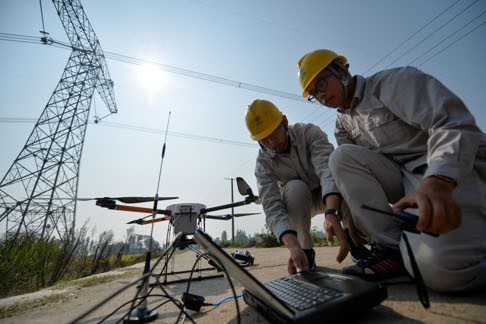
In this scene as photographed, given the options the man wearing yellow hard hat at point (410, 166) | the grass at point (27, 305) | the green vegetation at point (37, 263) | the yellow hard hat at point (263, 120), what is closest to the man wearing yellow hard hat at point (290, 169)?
the yellow hard hat at point (263, 120)

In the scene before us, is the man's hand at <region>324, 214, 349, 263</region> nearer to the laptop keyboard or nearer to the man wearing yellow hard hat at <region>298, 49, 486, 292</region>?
the man wearing yellow hard hat at <region>298, 49, 486, 292</region>

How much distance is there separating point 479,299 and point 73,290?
148 inches

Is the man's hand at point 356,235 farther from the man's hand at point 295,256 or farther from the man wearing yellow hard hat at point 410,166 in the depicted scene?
the man's hand at point 295,256

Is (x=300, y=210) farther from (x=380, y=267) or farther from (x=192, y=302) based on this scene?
(x=192, y=302)

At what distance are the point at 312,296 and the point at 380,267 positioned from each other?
0.69m

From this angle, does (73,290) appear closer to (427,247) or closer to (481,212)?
(427,247)

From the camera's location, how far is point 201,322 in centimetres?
117

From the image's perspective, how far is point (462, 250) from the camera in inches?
39.1

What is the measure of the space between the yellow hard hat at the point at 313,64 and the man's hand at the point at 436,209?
1209 millimetres

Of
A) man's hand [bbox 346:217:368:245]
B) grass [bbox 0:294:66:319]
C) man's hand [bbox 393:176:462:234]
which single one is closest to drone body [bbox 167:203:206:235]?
grass [bbox 0:294:66:319]

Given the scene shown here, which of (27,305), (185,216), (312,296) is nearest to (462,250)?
(312,296)

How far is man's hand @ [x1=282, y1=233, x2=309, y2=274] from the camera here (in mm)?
1438

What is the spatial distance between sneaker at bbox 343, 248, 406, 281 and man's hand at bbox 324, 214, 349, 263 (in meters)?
0.17

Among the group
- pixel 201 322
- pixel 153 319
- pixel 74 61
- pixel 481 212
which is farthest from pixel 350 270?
pixel 74 61
